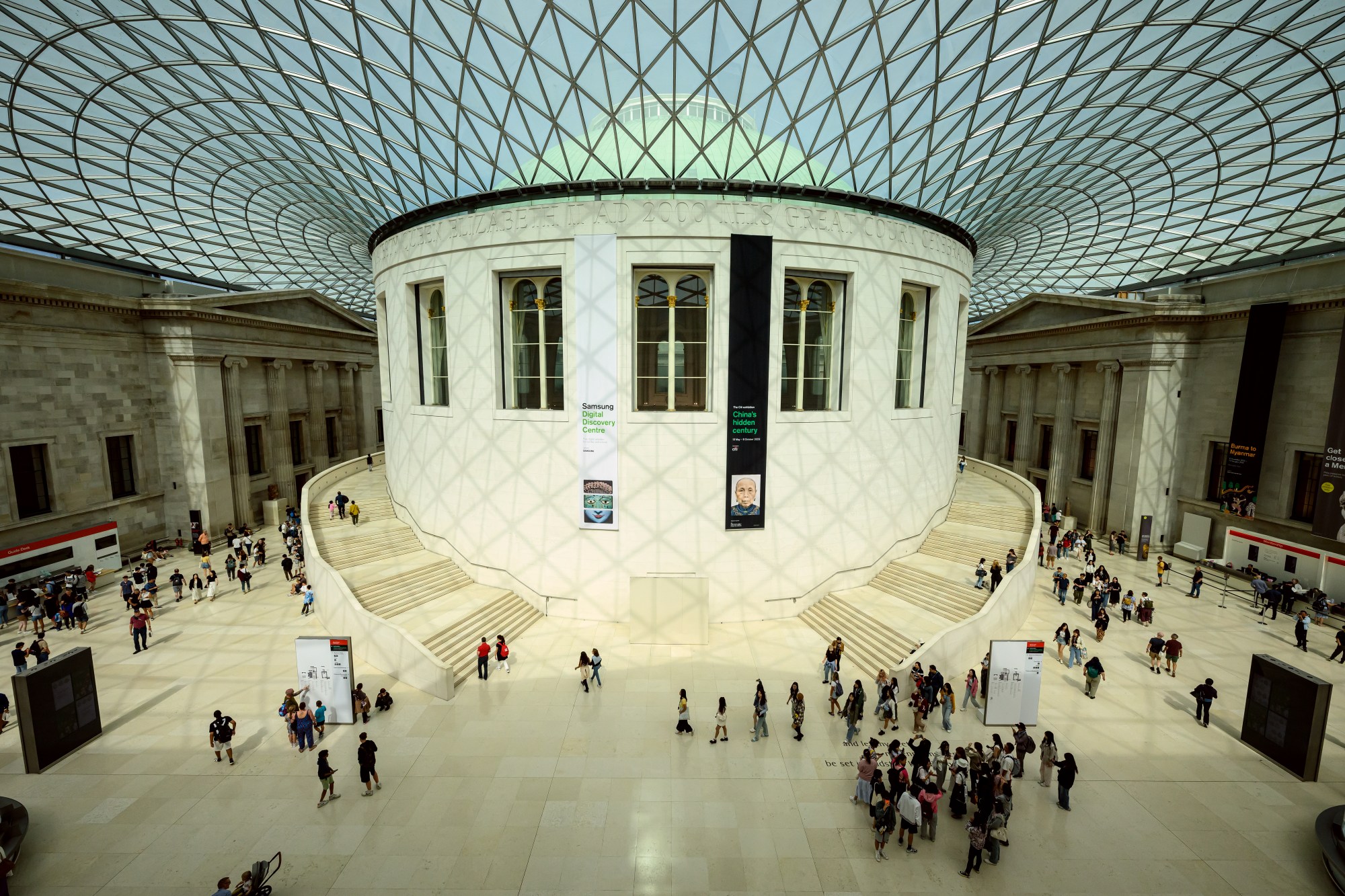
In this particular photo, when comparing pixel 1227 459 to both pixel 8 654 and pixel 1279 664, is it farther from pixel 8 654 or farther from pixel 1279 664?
pixel 8 654

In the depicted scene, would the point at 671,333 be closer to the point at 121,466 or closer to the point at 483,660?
the point at 483,660

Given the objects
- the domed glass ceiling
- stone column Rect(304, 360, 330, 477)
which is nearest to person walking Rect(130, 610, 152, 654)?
the domed glass ceiling

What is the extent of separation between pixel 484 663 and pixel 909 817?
11.1 meters

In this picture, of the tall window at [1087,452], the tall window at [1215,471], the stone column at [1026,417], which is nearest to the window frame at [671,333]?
the tall window at [1215,471]

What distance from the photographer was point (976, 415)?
42250mm

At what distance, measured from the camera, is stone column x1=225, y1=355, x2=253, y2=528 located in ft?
95.7

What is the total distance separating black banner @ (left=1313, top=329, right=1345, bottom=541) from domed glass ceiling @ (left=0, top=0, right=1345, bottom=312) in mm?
8921

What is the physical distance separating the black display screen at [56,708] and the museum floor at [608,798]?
0.46m

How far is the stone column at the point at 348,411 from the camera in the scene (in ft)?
130

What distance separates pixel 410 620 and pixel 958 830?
50.7 ft

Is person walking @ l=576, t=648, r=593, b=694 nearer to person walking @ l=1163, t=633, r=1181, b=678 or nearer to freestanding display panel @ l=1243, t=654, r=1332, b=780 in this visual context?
freestanding display panel @ l=1243, t=654, r=1332, b=780

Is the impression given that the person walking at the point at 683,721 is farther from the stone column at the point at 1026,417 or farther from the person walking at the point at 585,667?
the stone column at the point at 1026,417

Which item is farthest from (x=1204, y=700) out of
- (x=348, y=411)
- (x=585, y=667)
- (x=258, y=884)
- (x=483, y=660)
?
(x=348, y=411)

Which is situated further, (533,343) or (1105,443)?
(1105,443)
